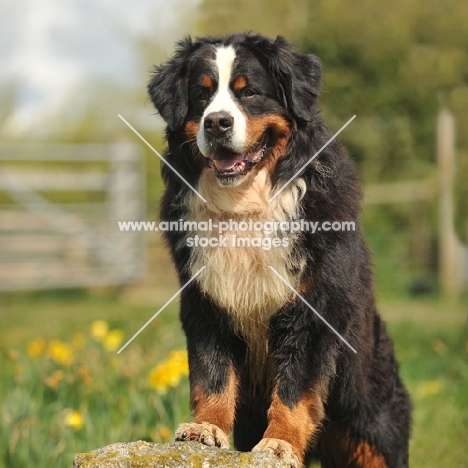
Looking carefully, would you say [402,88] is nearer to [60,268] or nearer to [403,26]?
[403,26]

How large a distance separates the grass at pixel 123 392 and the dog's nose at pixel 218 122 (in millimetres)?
1643

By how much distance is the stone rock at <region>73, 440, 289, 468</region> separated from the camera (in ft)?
8.85

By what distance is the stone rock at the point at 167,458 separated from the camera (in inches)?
106

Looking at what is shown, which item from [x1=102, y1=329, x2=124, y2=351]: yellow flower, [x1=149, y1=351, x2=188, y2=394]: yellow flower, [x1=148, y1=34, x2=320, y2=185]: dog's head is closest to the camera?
[x1=148, y1=34, x2=320, y2=185]: dog's head

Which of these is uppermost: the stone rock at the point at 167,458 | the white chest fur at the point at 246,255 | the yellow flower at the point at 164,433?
the white chest fur at the point at 246,255

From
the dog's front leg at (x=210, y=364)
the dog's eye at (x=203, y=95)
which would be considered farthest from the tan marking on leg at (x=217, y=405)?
the dog's eye at (x=203, y=95)

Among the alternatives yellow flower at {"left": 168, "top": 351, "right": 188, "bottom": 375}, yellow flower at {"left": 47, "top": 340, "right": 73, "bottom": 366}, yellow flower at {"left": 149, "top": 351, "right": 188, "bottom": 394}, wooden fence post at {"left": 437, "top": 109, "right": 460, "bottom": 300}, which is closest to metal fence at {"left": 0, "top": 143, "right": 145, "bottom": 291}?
wooden fence post at {"left": 437, "top": 109, "right": 460, "bottom": 300}

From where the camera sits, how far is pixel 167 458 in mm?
2715

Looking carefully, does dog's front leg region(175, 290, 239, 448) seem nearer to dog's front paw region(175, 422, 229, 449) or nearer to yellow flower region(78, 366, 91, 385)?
dog's front paw region(175, 422, 229, 449)

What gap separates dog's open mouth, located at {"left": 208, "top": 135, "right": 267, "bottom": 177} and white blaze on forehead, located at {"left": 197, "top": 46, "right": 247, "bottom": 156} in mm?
48

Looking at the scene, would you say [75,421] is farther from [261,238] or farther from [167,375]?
[261,238]

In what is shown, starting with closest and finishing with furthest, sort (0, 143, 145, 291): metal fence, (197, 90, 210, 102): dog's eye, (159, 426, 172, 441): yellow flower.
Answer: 1. (197, 90, 210, 102): dog's eye
2. (159, 426, 172, 441): yellow flower
3. (0, 143, 145, 291): metal fence

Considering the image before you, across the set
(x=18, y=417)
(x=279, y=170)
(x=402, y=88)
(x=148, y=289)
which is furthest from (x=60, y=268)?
Result: (x=279, y=170)

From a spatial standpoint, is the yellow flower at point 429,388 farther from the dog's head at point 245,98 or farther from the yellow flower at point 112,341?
the dog's head at point 245,98
